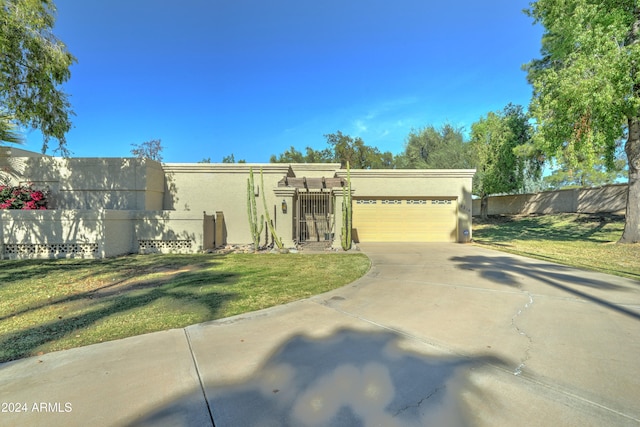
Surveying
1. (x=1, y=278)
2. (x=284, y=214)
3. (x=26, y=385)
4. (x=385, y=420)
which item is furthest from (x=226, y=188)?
(x=385, y=420)

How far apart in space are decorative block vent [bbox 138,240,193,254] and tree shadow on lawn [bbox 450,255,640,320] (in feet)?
31.5

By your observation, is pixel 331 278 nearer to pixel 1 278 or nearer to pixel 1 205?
pixel 1 278

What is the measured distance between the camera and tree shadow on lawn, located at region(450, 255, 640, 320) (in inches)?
213

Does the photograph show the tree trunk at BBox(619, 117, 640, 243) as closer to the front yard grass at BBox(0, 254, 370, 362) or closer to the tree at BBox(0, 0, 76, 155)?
the front yard grass at BBox(0, 254, 370, 362)

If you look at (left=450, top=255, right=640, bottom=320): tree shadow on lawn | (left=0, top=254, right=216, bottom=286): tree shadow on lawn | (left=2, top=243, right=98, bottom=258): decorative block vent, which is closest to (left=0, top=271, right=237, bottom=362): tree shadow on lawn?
(left=0, top=254, right=216, bottom=286): tree shadow on lawn

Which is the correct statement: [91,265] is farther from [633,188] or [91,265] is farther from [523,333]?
[633,188]

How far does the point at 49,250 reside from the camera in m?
10.5

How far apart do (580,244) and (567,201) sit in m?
13.3

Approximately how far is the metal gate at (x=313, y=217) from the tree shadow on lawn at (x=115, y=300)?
254 inches

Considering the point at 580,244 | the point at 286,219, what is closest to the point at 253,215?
the point at 286,219

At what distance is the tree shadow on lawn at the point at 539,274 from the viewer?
540 centimetres

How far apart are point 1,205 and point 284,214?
1016 centimetres

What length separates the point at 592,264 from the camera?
8.61 m

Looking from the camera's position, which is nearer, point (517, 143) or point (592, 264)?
point (592, 264)
